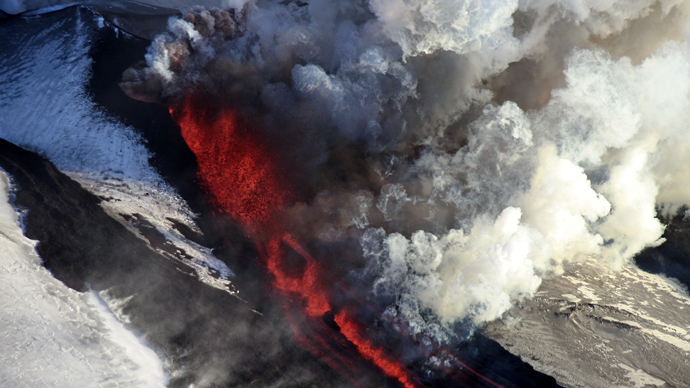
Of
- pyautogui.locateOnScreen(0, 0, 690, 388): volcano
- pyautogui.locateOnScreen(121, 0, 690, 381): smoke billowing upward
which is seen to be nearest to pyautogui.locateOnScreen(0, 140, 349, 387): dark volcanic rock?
pyautogui.locateOnScreen(0, 0, 690, 388): volcano

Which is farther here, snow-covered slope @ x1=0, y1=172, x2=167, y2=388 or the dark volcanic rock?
the dark volcanic rock

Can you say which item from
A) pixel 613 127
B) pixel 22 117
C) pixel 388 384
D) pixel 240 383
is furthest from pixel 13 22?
pixel 613 127

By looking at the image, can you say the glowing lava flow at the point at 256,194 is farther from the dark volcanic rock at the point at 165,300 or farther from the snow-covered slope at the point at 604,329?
the snow-covered slope at the point at 604,329

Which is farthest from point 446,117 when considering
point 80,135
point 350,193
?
point 80,135

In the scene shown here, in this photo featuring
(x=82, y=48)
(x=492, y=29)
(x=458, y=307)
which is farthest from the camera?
(x=82, y=48)

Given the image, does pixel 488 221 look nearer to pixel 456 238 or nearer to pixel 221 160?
pixel 456 238

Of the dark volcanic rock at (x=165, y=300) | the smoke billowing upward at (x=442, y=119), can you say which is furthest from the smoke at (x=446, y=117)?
the dark volcanic rock at (x=165, y=300)

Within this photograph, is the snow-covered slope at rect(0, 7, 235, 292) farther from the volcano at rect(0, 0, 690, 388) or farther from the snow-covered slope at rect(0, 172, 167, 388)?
the snow-covered slope at rect(0, 172, 167, 388)
